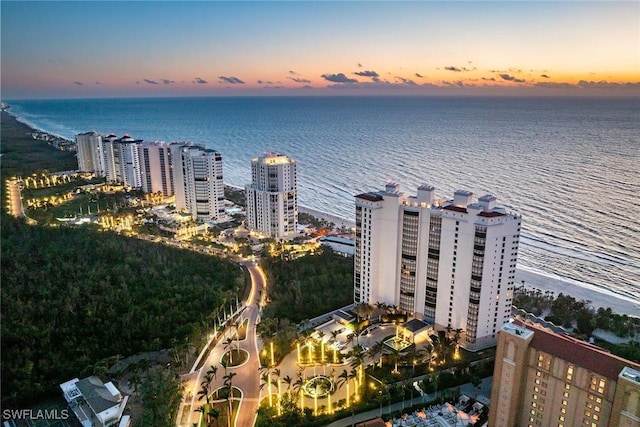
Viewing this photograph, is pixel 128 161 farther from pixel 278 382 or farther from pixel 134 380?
pixel 278 382

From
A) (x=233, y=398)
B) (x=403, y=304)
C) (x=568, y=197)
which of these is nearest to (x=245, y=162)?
(x=568, y=197)

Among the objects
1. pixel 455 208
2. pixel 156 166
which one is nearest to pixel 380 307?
pixel 455 208

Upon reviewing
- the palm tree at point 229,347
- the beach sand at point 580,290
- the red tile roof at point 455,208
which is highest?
the red tile roof at point 455,208

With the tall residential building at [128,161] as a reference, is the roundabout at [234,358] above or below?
below

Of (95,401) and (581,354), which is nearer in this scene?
(581,354)

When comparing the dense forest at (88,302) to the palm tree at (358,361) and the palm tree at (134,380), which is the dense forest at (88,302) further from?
the palm tree at (358,361)

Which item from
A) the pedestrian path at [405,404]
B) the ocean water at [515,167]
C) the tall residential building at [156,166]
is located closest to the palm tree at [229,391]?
the pedestrian path at [405,404]

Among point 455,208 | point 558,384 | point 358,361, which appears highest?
point 455,208
